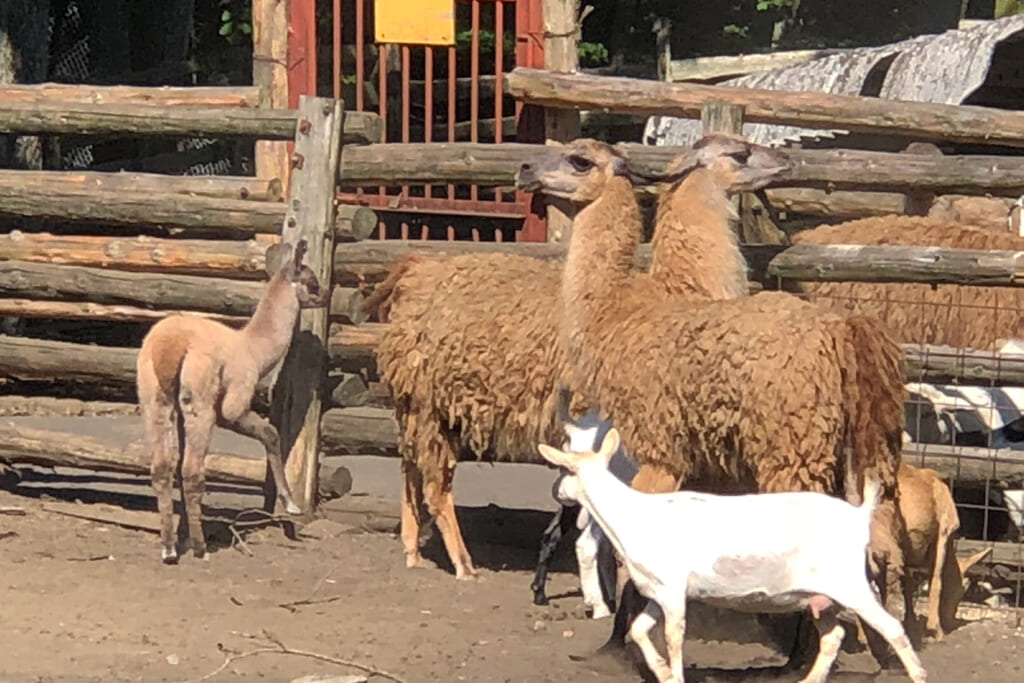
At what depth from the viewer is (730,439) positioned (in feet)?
18.7

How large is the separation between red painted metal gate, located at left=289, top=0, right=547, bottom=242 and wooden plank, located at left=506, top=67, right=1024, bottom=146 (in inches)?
46.6

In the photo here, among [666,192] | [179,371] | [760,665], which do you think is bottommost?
[760,665]

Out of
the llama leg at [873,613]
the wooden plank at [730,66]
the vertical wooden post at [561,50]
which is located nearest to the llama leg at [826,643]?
the llama leg at [873,613]

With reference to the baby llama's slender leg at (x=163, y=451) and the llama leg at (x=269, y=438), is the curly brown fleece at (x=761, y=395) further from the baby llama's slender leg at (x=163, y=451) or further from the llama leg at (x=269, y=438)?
the baby llama's slender leg at (x=163, y=451)

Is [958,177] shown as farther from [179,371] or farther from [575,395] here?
[179,371]

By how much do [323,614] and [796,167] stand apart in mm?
2664

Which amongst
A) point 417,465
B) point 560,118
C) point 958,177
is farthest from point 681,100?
point 417,465

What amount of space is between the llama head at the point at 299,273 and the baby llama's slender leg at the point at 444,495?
89cm

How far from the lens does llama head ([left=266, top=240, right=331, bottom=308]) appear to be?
7637 millimetres

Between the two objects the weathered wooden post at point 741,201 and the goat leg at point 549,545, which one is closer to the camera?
the goat leg at point 549,545

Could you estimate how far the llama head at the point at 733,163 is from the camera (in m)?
6.73

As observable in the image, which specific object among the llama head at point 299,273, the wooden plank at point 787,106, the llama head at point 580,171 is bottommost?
the llama head at point 299,273

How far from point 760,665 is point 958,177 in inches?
95.2

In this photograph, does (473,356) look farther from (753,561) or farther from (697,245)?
(753,561)
